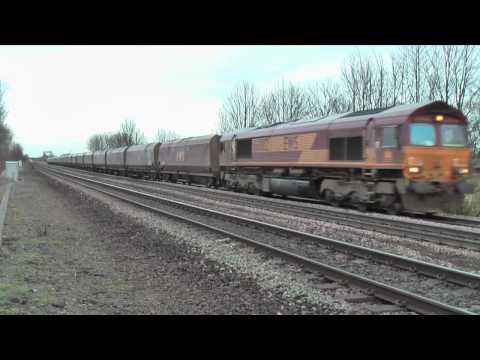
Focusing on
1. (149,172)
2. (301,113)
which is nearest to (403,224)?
(149,172)

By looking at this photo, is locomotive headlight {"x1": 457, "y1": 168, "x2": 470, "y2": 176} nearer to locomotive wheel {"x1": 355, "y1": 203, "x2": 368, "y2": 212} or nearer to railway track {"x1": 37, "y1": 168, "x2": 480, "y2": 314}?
locomotive wheel {"x1": 355, "y1": 203, "x2": 368, "y2": 212}

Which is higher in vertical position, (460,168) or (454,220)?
(460,168)

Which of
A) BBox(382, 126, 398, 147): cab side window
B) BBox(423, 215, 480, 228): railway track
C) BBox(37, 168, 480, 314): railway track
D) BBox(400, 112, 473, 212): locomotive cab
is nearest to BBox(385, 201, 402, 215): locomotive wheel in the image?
BBox(400, 112, 473, 212): locomotive cab

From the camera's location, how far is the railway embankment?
625 centimetres

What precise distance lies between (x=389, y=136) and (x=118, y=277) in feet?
34.2

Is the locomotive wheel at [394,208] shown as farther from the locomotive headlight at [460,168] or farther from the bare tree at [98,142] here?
the bare tree at [98,142]

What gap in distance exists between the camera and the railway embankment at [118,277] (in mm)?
6246

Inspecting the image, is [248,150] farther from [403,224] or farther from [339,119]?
[403,224]

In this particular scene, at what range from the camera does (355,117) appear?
17.3 meters

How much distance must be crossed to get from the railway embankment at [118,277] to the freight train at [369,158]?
7.45 m

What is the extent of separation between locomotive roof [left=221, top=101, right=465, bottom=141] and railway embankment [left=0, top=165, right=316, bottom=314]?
26.8 feet

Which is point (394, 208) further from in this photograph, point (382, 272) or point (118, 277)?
point (118, 277)

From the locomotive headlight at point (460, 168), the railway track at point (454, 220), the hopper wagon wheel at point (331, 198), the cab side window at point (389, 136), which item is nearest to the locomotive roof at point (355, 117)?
the cab side window at point (389, 136)

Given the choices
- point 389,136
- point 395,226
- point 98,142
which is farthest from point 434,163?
point 98,142
